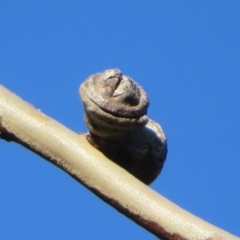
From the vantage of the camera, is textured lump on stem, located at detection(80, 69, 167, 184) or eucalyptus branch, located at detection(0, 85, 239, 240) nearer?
eucalyptus branch, located at detection(0, 85, 239, 240)

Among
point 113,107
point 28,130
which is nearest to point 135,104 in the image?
point 113,107

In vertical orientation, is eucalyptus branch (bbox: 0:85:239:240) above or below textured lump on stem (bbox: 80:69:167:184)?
below

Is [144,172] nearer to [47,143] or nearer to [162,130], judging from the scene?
[162,130]

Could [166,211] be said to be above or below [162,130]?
below

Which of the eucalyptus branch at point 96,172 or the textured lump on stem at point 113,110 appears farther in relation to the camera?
the textured lump on stem at point 113,110

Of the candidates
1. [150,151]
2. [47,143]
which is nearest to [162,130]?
[150,151]

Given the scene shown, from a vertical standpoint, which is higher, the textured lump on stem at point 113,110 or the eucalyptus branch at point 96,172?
the textured lump on stem at point 113,110

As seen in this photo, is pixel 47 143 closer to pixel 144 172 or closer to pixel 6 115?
pixel 6 115

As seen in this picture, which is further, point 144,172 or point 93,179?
point 144,172
